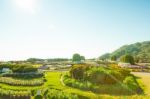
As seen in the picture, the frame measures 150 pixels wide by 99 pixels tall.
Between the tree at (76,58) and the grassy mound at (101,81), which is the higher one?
the tree at (76,58)

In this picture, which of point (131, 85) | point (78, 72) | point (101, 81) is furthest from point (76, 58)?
point (131, 85)

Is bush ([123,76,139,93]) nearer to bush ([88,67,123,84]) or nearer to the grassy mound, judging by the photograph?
the grassy mound

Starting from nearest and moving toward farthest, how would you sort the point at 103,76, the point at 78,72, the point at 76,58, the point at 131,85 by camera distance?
the point at 131,85 → the point at 103,76 → the point at 78,72 → the point at 76,58

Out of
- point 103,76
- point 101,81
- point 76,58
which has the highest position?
point 76,58

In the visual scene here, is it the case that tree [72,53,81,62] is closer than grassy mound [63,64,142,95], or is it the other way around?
grassy mound [63,64,142,95]

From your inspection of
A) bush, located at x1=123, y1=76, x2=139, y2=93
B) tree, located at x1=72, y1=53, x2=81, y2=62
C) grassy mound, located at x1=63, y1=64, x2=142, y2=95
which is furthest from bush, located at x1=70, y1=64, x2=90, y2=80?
tree, located at x1=72, y1=53, x2=81, y2=62

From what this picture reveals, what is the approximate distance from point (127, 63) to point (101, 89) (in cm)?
3085

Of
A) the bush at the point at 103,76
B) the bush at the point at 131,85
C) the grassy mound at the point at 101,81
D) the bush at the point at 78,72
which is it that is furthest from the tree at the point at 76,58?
the bush at the point at 131,85

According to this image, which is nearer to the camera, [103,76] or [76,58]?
[103,76]

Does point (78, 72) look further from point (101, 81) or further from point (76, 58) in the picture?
point (76, 58)

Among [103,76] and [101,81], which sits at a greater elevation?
[103,76]

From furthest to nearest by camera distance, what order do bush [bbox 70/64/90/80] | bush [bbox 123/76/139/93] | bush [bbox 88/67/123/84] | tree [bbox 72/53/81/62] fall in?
1. tree [bbox 72/53/81/62]
2. bush [bbox 70/64/90/80]
3. bush [bbox 88/67/123/84]
4. bush [bbox 123/76/139/93]

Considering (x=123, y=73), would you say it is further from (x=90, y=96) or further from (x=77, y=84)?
(x=90, y=96)

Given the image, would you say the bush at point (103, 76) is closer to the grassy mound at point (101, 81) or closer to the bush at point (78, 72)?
the grassy mound at point (101, 81)
